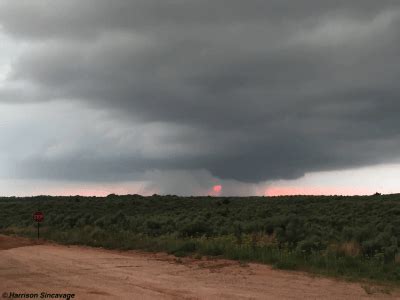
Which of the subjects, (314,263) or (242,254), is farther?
(242,254)

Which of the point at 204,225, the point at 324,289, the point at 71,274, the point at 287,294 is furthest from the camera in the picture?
the point at 204,225

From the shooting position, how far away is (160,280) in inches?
499

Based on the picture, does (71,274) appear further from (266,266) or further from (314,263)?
(314,263)

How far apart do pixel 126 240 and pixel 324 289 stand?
514 inches

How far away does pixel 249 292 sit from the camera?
1116 cm

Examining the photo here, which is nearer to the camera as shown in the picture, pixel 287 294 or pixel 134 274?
pixel 287 294

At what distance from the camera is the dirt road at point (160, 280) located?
35.8 ft

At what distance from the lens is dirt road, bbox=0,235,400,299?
10.9 meters

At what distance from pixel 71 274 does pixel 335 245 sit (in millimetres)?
9931

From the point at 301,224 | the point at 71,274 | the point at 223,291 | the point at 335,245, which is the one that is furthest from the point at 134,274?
the point at 301,224

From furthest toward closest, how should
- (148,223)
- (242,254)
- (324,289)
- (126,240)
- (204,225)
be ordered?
(148,223) < (204,225) < (126,240) < (242,254) < (324,289)

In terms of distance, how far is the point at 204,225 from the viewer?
26.0 metres

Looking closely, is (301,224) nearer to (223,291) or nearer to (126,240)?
(126,240)

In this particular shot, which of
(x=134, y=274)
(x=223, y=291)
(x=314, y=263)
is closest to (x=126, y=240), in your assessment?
(x=134, y=274)
